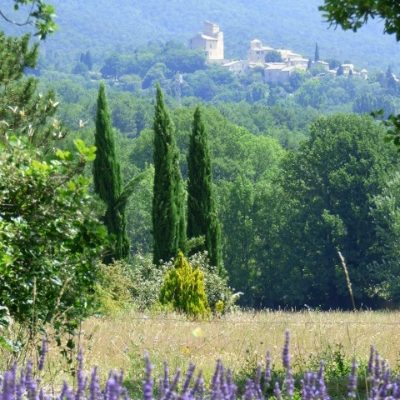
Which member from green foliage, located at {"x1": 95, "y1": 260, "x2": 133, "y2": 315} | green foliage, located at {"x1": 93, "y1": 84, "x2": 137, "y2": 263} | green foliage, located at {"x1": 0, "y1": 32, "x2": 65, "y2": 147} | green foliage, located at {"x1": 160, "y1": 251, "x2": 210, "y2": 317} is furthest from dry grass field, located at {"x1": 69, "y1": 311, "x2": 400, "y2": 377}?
green foliage, located at {"x1": 93, "y1": 84, "x2": 137, "y2": 263}

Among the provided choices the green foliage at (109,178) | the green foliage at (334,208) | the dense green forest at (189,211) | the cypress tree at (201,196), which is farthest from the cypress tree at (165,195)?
the green foliage at (334,208)

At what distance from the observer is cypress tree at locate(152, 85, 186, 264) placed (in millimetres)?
24969

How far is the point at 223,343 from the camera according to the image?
9.62 meters

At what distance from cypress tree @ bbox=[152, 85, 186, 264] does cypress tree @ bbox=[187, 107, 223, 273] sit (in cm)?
56

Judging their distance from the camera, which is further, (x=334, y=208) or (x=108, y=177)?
(x=334, y=208)

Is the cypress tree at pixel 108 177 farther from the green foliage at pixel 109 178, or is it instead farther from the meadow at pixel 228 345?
the meadow at pixel 228 345

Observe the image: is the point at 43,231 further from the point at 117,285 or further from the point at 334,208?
the point at 334,208

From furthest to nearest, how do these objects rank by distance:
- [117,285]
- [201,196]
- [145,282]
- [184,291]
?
[201,196] → [145,282] → [117,285] → [184,291]

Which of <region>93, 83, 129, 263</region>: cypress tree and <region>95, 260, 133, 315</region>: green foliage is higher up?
<region>93, 83, 129, 263</region>: cypress tree

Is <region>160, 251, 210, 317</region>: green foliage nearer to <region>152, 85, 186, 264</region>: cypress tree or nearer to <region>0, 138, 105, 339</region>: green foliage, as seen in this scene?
<region>152, 85, 186, 264</region>: cypress tree

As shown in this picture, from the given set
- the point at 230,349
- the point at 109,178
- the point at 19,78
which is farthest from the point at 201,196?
the point at 230,349

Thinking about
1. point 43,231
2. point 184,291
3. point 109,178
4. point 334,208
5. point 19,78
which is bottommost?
point 184,291

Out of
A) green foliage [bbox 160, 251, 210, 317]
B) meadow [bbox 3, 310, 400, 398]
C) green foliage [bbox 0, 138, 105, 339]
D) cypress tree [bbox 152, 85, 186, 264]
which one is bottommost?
meadow [bbox 3, 310, 400, 398]

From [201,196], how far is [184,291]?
7.60 metres
